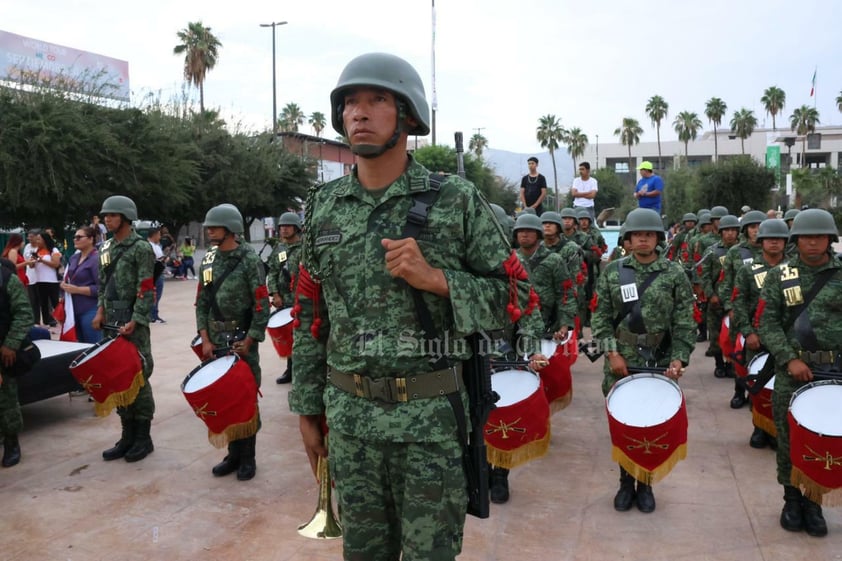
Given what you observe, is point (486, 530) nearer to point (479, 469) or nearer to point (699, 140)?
point (479, 469)

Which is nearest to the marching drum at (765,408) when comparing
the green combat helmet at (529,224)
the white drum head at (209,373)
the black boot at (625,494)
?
the black boot at (625,494)

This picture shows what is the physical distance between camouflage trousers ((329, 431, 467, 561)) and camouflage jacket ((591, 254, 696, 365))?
287cm

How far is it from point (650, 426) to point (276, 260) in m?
5.91

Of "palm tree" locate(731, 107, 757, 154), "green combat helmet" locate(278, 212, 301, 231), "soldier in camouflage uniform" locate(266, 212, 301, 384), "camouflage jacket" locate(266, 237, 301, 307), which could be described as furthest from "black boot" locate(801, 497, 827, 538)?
"palm tree" locate(731, 107, 757, 154)

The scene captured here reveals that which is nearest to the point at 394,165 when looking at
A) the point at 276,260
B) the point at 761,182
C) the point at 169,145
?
the point at 276,260

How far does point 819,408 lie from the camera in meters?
3.98

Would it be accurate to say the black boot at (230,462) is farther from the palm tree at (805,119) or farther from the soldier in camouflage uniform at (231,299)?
the palm tree at (805,119)

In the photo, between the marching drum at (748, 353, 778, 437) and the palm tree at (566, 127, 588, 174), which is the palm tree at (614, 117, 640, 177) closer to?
the palm tree at (566, 127, 588, 174)

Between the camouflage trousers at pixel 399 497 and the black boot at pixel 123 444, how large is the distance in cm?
415

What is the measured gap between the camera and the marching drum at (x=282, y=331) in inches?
299

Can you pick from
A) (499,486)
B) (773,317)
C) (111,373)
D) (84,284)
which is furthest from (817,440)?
(84,284)

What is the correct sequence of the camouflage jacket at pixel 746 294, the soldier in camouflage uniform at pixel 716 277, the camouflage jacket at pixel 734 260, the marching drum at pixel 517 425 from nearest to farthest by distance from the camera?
the marching drum at pixel 517 425 < the camouflage jacket at pixel 746 294 < the camouflage jacket at pixel 734 260 < the soldier in camouflage uniform at pixel 716 277

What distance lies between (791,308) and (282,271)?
19.6 ft

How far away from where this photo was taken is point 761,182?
124 ft
